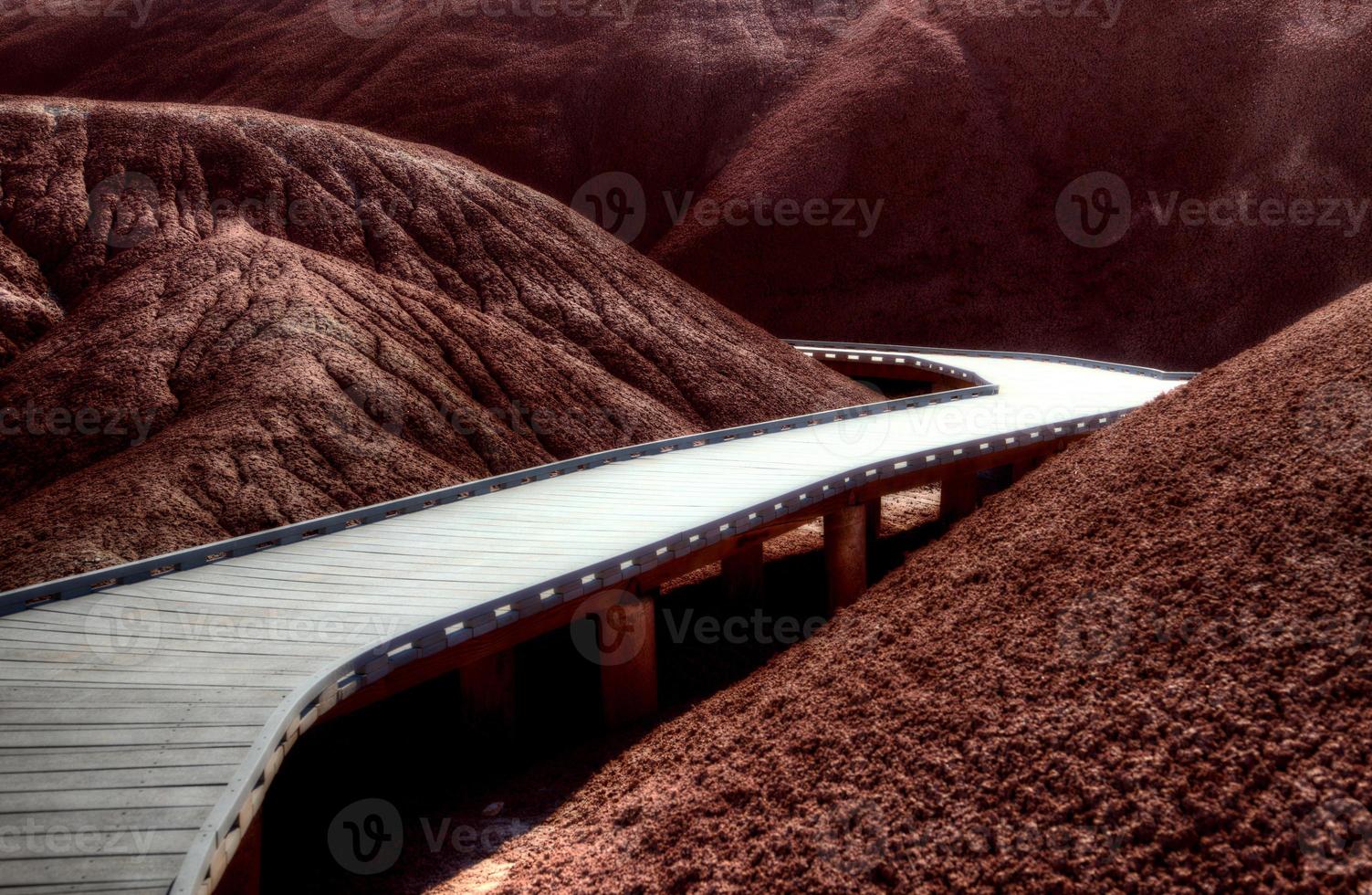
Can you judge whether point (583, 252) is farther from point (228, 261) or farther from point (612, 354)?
point (228, 261)

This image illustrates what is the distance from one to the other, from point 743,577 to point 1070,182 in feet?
81.6

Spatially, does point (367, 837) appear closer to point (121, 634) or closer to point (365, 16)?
point (121, 634)

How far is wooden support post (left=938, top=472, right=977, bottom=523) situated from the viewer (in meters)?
11.4

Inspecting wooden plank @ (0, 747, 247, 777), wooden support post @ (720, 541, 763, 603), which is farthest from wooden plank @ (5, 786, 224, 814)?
wooden support post @ (720, 541, 763, 603)

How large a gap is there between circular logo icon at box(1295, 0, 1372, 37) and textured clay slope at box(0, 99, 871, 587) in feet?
73.4

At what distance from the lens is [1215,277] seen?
26219 millimetres

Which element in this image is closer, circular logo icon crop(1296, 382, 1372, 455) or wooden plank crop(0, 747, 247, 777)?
wooden plank crop(0, 747, 247, 777)

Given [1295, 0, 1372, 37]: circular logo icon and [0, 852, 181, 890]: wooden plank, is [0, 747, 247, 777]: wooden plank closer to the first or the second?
[0, 852, 181, 890]: wooden plank

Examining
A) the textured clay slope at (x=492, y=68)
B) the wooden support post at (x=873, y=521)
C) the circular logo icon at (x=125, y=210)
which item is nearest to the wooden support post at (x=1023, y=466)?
the wooden support post at (x=873, y=521)

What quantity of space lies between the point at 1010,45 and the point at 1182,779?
110ft

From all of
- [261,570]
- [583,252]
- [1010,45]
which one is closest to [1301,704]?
[261,570]

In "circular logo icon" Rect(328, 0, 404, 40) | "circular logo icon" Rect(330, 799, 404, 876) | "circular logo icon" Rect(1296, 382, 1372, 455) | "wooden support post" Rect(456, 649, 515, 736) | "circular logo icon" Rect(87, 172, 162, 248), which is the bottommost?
"circular logo icon" Rect(330, 799, 404, 876)

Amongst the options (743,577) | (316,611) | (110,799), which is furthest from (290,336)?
(110,799)

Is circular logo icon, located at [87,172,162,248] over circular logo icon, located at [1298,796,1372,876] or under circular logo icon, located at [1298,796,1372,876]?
over
